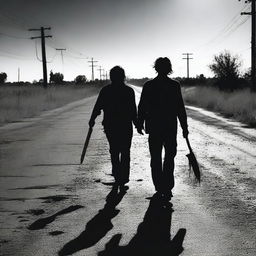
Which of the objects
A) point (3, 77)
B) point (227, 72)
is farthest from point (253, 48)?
point (3, 77)

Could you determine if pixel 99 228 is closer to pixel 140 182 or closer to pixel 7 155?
pixel 140 182

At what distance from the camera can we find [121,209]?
5484 millimetres

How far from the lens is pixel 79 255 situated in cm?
393

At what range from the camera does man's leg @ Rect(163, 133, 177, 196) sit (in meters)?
5.99

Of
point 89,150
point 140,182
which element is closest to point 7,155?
point 89,150

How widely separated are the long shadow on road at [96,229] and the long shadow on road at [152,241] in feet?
0.64

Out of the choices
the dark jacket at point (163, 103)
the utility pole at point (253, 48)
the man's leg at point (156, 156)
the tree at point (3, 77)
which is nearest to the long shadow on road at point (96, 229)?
the man's leg at point (156, 156)

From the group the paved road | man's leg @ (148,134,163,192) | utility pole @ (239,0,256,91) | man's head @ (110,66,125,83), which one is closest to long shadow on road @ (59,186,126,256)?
the paved road

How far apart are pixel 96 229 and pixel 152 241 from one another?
692 millimetres

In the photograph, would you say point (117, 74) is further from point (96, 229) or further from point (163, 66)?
point (96, 229)

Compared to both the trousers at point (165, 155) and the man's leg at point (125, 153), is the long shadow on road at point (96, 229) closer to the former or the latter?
the trousers at point (165, 155)

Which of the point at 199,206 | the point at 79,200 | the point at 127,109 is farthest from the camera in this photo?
the point at 127,109

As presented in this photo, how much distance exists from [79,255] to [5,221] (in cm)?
145

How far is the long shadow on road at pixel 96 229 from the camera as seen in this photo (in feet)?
13.6
